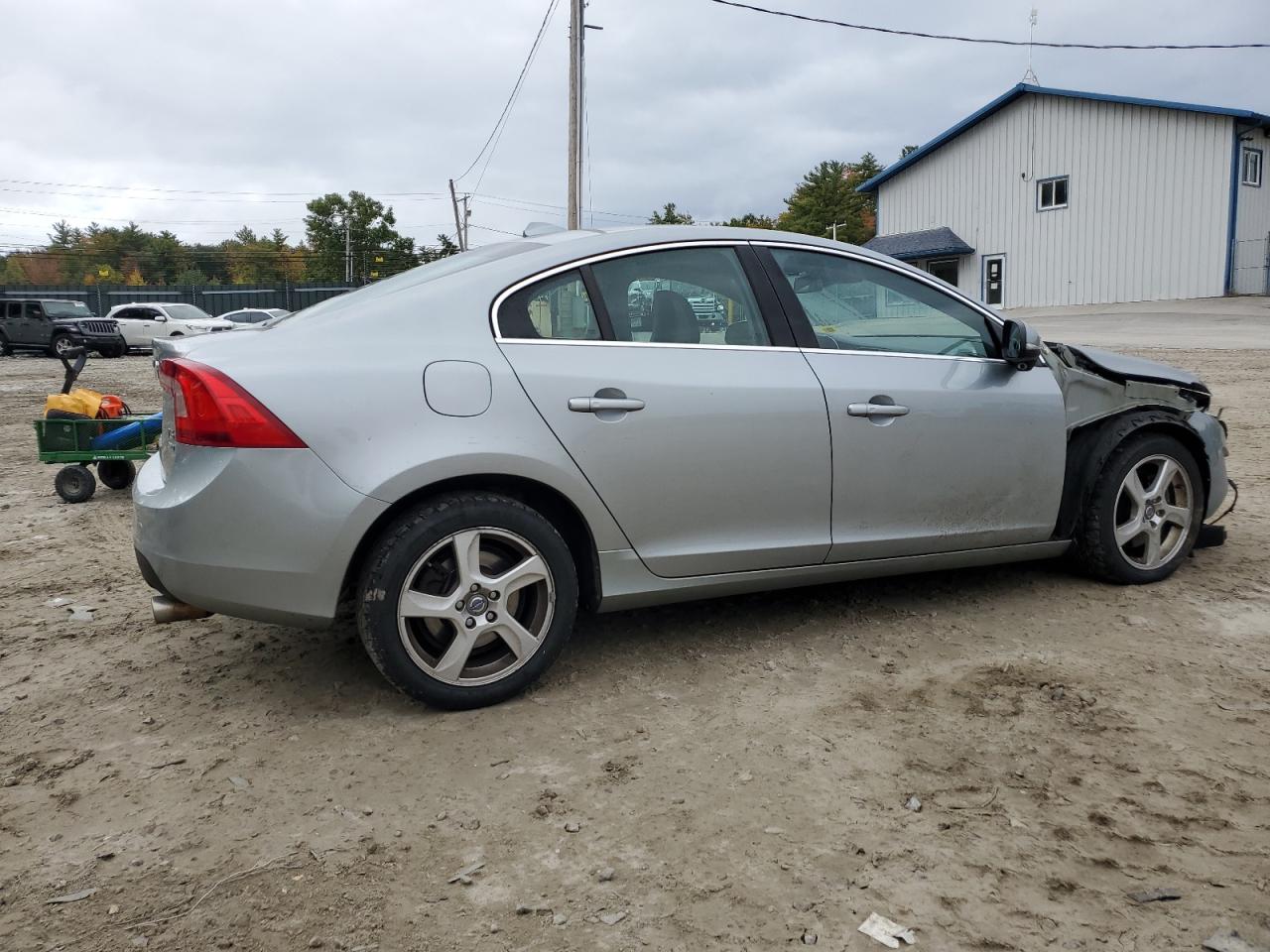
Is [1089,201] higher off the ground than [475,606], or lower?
higher

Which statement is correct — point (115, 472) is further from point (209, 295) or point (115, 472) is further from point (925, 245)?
point (209, 295)

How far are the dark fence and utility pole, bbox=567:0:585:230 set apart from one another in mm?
28364

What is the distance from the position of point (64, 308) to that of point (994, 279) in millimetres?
29954

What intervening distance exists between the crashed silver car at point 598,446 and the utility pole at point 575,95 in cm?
1869

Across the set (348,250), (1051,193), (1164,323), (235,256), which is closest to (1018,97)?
(1051,193)

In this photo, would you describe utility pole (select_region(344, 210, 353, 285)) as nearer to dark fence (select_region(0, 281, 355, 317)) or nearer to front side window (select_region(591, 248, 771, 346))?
dark fence (select_region(0, 281, 355, 317))

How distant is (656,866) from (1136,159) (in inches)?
1370

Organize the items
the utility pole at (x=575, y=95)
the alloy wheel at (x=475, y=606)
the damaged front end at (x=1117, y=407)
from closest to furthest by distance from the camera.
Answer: the alloy wheel at (x=475, y=606)
the damaged front end at (x=1117, y=407)
the utility pole at (x=575, y=95)

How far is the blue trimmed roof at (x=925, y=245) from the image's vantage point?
1395 inches

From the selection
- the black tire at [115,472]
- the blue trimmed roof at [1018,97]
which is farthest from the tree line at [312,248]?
the black tire at [115,472]

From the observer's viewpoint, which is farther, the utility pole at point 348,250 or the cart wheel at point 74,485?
the utility pole at point 348,250

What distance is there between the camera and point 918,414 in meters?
3.78

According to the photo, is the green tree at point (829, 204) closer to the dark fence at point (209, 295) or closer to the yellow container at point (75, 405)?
the dark fence at point (209, 295)

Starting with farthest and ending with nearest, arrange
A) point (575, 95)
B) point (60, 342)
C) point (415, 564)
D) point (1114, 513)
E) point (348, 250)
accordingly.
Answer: point (348, 250)
point (60, 342)
point (575, 95)
point (1114, 513)
point (415, 564)
